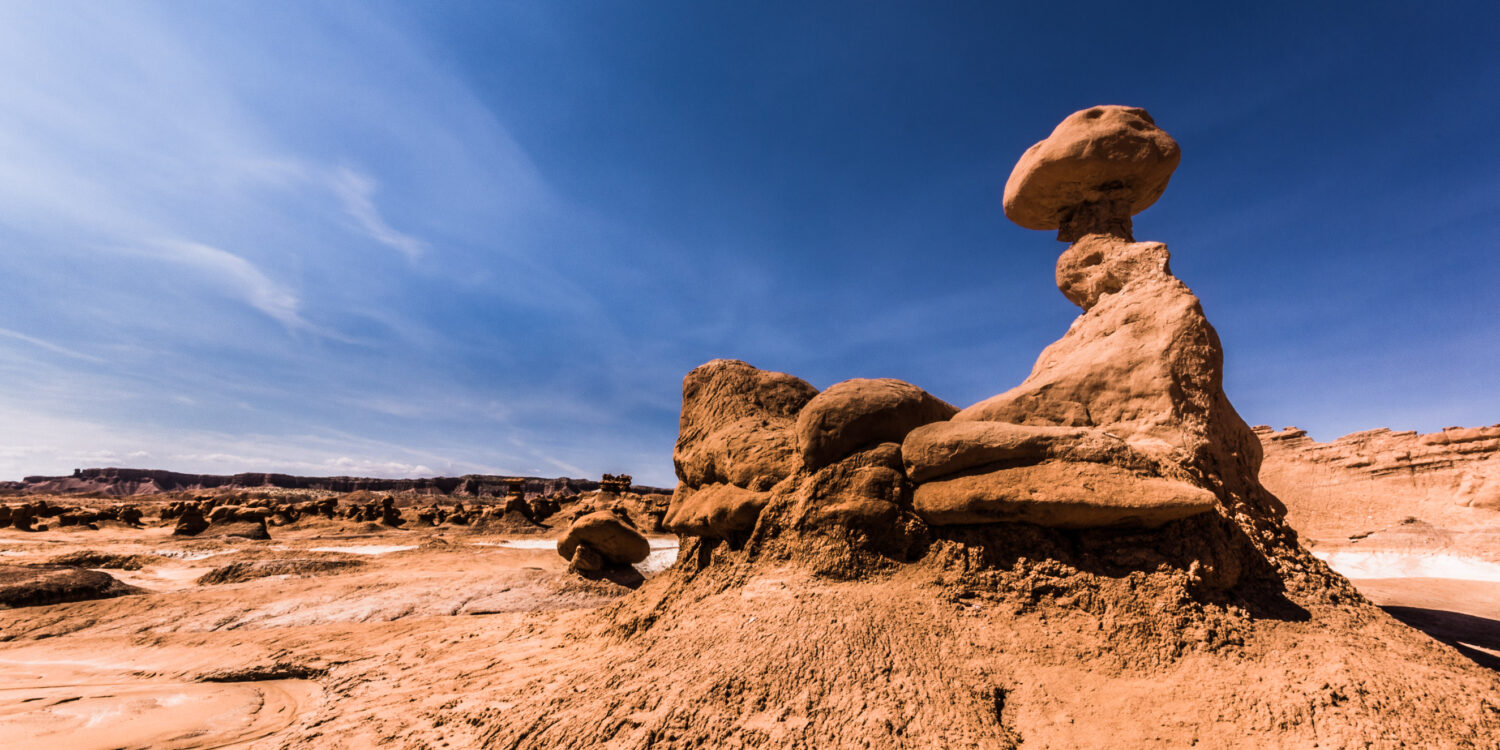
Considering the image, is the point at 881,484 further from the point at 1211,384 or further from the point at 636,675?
the point at 1211,384

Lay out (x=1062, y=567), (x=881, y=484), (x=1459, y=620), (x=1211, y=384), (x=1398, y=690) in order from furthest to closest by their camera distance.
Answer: (x=1459, y=620), (x=1211, y=384), (x=881, y=484), (x=1062, y=567), (x=1398, y=690)

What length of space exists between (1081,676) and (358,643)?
7217 mm

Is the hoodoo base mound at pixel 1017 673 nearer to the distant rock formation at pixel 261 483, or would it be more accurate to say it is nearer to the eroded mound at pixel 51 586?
A: the eroded mound at pixel 51 586

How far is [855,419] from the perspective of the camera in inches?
177

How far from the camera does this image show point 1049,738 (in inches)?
104

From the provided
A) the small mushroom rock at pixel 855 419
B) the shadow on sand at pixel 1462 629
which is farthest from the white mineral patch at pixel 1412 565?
the small mushroom rock at pixel 855 419

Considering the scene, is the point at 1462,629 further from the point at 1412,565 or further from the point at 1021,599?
the point at 1412,565

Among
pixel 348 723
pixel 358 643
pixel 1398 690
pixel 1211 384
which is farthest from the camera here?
pixel 358 643

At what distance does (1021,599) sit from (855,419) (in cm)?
170

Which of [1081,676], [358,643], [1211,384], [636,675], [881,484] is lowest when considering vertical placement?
[358,643]

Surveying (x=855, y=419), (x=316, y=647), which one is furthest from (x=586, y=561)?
(x=855, y=419)

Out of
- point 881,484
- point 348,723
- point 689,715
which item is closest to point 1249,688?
point 881,484

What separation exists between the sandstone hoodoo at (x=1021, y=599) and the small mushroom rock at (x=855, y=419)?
23mm

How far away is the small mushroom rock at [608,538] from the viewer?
10602 millimetres
